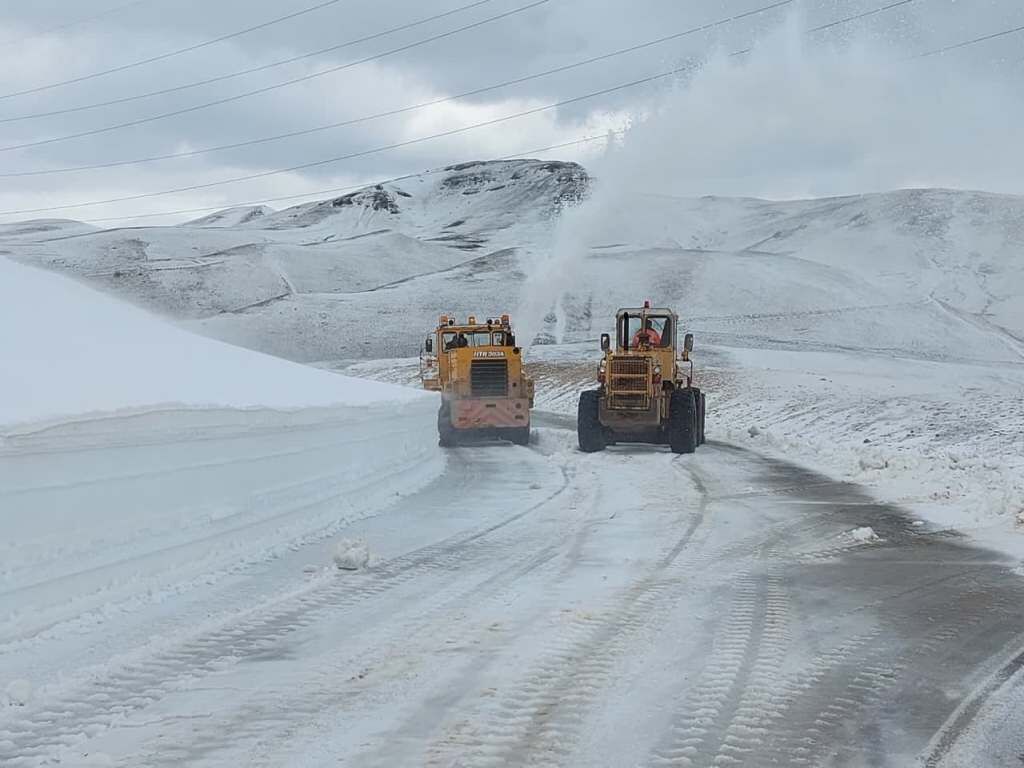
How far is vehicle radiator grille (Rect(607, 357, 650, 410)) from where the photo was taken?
21734mm

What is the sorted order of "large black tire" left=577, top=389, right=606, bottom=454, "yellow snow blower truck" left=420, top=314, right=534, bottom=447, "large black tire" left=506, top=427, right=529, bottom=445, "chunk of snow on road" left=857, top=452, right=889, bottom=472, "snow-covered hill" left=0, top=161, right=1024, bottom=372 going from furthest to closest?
"snow-covered hill" left=0, top=161, right=1024, bottom=372 < "large black tire" left=506, top=427, right=529, bottom=445 < "yellow snow blower truck" left=420, top=314, right=534, bottom=447 < "large black tire" left=577, top=389, right=606, bottom=454 < "chunk of snow on road" left=857, top=452, right=889, bottom=472

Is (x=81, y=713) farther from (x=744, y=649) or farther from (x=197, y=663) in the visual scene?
(x=744, y=649)

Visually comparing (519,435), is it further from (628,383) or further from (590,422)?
(628,383)

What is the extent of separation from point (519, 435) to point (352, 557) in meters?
15.1

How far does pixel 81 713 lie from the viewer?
5094mm

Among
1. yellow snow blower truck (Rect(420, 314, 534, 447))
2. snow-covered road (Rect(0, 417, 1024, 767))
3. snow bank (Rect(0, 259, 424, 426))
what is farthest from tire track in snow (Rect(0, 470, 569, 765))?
yellow snow blower truck (Rect(420, 314, 534, 447))

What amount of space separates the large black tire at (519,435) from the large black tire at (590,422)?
203cm

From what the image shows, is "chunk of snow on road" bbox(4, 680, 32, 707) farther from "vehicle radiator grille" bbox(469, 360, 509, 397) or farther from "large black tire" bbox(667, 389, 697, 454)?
"vehicle radiator grille" bbox(469, 360, 509, 397)

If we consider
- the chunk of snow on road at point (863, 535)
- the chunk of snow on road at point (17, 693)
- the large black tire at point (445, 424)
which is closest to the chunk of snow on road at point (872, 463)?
the chunk of snow on road at point (863, 535)

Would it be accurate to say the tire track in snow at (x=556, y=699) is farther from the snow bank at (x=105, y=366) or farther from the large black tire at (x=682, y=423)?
the large black tire at (x=682, y=423)

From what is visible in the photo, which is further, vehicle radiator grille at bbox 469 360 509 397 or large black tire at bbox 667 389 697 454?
vehicle radiator grille at bbox 469 360 509 397

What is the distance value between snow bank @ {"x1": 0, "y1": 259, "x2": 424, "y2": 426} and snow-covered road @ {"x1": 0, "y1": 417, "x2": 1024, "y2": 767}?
0.43 metres

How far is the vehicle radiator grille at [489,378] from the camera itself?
927 inches

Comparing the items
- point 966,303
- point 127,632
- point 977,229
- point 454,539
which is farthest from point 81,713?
point 977,229
